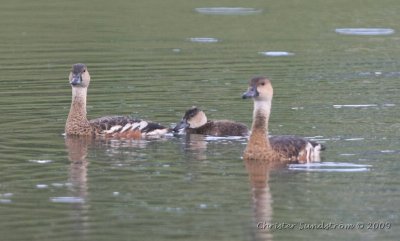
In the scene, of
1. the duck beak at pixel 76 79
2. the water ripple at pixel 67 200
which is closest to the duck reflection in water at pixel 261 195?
the water ripple at pixel 67 200

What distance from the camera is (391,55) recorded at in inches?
933

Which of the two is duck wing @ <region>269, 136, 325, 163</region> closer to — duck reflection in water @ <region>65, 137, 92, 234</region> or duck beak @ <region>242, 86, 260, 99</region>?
duck beak @ <region>242, 86, 260, 99</region>

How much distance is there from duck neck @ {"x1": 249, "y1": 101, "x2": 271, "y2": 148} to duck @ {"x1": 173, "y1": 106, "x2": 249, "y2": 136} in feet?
5.03

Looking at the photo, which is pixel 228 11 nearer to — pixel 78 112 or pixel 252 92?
pixel 78 112

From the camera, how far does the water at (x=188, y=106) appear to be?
39.5 feet

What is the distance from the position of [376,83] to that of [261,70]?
2.66m

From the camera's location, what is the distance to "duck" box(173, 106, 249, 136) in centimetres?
1692

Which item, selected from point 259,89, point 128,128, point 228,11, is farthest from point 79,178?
point 228,11

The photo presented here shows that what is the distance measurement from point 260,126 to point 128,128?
269 cm

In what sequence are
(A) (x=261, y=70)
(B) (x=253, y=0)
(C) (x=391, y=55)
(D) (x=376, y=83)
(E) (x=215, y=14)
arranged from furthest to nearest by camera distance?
(B) (x=253, y=0)
(E) (x=215, y=14)
(C) (x=391, y=55)
(A) (x=261, y=70)
(D) (x=376, y=83)

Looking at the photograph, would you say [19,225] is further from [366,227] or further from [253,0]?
[253,0]

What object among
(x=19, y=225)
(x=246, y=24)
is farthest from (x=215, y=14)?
(x=19, y=225)

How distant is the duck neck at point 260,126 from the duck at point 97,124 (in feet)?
7.19

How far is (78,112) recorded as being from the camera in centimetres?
1775
